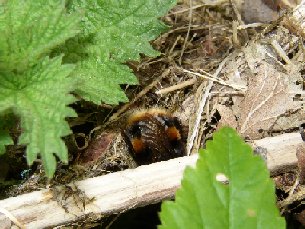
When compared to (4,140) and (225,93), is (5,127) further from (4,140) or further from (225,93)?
(225,93)

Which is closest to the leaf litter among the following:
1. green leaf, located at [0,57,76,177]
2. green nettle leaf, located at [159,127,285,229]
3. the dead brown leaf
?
the dead brown leaf

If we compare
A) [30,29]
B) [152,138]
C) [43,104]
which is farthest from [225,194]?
[30,29]

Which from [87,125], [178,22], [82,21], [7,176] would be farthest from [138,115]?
[178,22]

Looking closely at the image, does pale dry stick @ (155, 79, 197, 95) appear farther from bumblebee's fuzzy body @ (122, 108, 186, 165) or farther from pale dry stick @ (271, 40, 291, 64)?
pale dry stick @ (271, 40, 291, 64)

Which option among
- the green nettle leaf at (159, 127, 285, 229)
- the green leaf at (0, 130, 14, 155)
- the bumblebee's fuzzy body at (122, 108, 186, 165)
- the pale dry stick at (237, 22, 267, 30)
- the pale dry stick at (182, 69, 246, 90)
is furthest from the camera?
the pale dry stick at (237, 22, 267, 30)

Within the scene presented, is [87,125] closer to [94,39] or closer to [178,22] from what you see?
[94,39]

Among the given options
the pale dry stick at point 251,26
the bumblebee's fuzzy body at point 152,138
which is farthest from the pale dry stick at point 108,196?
the pale dry stick at point 251,26
